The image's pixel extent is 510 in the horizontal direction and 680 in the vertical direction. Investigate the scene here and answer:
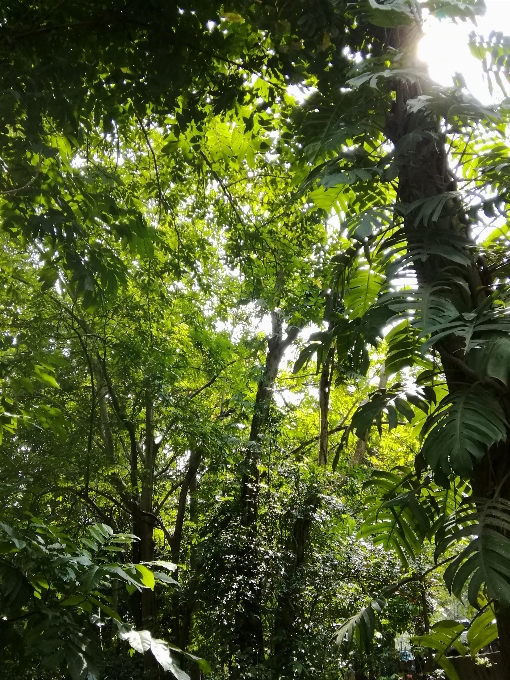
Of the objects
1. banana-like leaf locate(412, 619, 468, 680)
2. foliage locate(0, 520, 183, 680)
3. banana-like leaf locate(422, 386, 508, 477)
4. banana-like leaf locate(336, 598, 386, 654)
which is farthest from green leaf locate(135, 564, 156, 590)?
banana-like leaf locate(422, 386, 508, 477)

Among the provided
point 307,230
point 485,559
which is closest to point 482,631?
point 485,559

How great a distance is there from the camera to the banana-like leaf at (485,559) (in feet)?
2.89

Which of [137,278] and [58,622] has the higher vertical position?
[137,278]

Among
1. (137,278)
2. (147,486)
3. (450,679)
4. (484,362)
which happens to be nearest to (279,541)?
(147,486)

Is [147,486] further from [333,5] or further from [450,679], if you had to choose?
[333,5]

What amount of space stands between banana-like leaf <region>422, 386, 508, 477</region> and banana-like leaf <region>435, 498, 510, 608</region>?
90mm

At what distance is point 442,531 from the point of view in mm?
1172

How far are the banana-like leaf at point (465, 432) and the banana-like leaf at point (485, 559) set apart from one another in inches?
3.5

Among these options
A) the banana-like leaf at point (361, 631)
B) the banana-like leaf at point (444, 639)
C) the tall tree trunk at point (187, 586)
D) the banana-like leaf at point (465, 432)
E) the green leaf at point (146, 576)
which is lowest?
the banana-like leaf at point (444, 639)

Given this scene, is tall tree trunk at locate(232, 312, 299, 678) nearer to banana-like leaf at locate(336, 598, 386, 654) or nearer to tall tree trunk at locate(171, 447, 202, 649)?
tall tree trunk at locate(171, 447, 202, 649)

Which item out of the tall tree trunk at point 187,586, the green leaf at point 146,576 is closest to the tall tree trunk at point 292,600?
the tall tree trunk at point 187,586

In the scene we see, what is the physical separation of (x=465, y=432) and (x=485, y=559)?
0.71ft

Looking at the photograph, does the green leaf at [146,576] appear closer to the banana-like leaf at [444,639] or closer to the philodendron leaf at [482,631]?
the banana-like leaf at [444,639]

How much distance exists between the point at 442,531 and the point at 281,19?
1460mm
